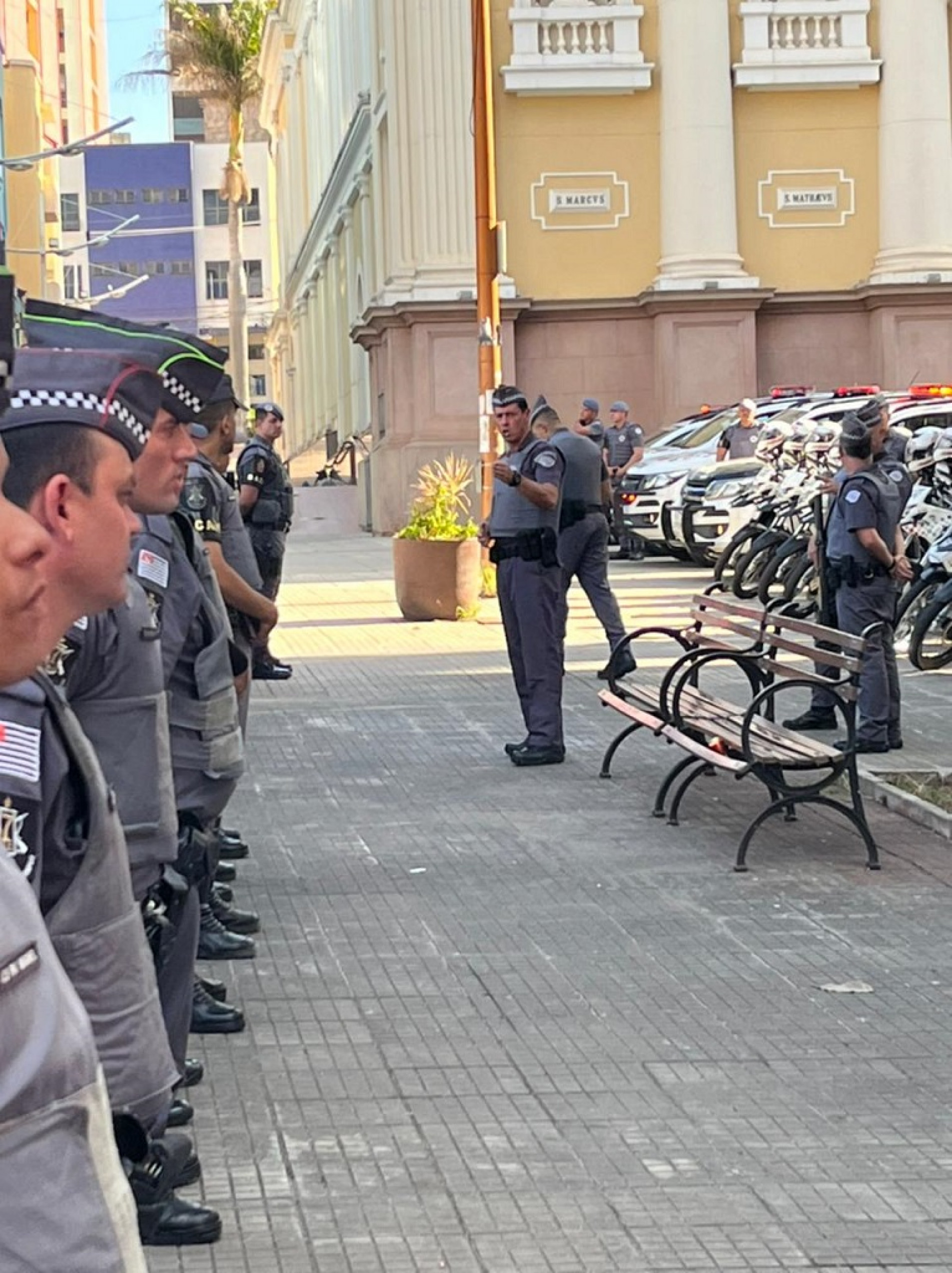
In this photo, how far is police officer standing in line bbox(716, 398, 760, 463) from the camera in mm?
25250

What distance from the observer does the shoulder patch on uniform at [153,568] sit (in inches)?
209

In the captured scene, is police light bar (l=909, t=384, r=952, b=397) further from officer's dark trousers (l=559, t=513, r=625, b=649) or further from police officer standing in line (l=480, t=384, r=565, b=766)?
police officer standing in line (l=480, t=384, r=565, b=766)

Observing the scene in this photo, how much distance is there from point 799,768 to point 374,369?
91.7 ft

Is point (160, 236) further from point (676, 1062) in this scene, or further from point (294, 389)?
point (676, 1062)

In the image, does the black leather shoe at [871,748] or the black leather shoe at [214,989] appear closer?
the black leather shoe at [214,989]

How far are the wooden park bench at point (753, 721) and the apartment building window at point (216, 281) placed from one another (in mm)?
102059

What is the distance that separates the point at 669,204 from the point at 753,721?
2554 centimetres

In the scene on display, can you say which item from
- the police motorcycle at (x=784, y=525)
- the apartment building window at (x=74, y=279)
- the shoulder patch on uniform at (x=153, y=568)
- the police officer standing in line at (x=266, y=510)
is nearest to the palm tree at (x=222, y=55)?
the police motorcycle at (x=784, y=525)

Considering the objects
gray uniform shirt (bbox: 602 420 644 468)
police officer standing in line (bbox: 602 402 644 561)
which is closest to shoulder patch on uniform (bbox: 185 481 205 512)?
police officer standing in line (bbox: 602 402 644 561)

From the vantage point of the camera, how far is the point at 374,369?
36312 millimetres

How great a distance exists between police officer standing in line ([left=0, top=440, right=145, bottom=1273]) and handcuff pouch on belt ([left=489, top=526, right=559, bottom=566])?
393 inches

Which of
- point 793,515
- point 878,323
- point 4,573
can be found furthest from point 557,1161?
point 878,323

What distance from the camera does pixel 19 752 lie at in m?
2.99

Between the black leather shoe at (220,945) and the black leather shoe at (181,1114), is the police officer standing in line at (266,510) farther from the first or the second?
the black leather shoe at (181,1114)
